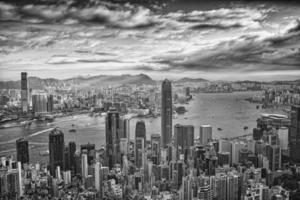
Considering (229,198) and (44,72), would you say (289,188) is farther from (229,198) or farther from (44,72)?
(44,72)

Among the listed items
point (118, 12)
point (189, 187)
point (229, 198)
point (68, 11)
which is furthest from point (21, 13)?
point (229, 198)

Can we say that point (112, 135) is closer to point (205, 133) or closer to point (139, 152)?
point (139, 152)

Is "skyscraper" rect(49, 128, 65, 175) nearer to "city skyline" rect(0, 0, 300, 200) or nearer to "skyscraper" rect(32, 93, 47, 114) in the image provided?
"city skyline" rect(0, 0, 300, 200)

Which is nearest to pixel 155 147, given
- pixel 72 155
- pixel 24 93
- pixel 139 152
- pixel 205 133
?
pixel 139 152

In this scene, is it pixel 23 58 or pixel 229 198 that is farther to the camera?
pixel 23 58

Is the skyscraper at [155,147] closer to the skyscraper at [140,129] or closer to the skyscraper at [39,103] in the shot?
the skyscraper at [140,129]

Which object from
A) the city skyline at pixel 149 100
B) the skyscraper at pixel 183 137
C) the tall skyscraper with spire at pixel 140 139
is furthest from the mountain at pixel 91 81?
the skyscraper at pixel 183 137

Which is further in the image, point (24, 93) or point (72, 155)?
point (72, 155)

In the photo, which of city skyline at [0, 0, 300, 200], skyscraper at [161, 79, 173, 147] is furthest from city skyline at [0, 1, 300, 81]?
skyscraper at [161, 79, 173, 147]
